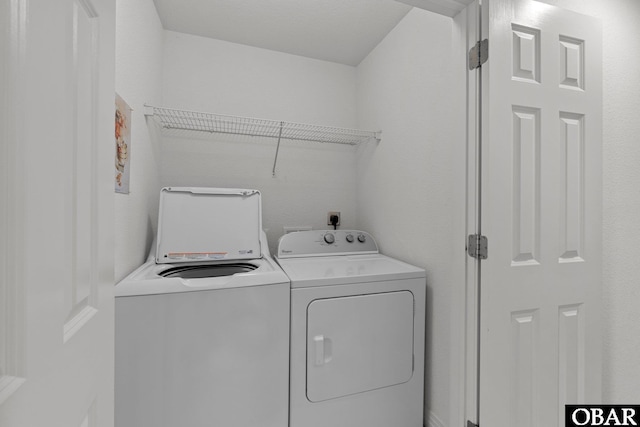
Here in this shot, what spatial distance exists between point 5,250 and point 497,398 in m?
1.54

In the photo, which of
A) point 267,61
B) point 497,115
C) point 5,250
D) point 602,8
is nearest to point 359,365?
point 497,115

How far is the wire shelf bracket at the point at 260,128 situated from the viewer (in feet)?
6.85

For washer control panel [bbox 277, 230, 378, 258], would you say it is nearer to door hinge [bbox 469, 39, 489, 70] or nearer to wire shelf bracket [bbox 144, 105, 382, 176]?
wire shelf bracket [bbox 144, 105, 382, 176]

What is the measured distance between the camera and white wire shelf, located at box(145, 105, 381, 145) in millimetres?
2094

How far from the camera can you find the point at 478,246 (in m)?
1.18

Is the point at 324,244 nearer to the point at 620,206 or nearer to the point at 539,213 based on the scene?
the point at 539,213

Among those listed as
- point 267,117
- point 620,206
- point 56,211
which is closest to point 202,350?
point 56,211

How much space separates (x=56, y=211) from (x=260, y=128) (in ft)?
6.53

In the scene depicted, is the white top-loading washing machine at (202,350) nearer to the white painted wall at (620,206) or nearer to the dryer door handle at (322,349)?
the dryer door handle at (322,349)

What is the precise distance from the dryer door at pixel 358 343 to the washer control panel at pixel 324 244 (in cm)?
62

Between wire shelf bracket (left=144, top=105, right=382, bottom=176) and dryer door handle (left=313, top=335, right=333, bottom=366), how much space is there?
1.49 metres

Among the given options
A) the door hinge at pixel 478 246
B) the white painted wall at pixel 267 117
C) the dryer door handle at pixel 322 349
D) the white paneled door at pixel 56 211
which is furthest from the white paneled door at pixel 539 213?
the white painted wall at pixel 267 117

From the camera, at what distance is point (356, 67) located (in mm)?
2746

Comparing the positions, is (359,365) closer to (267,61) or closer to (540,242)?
(540,242)
